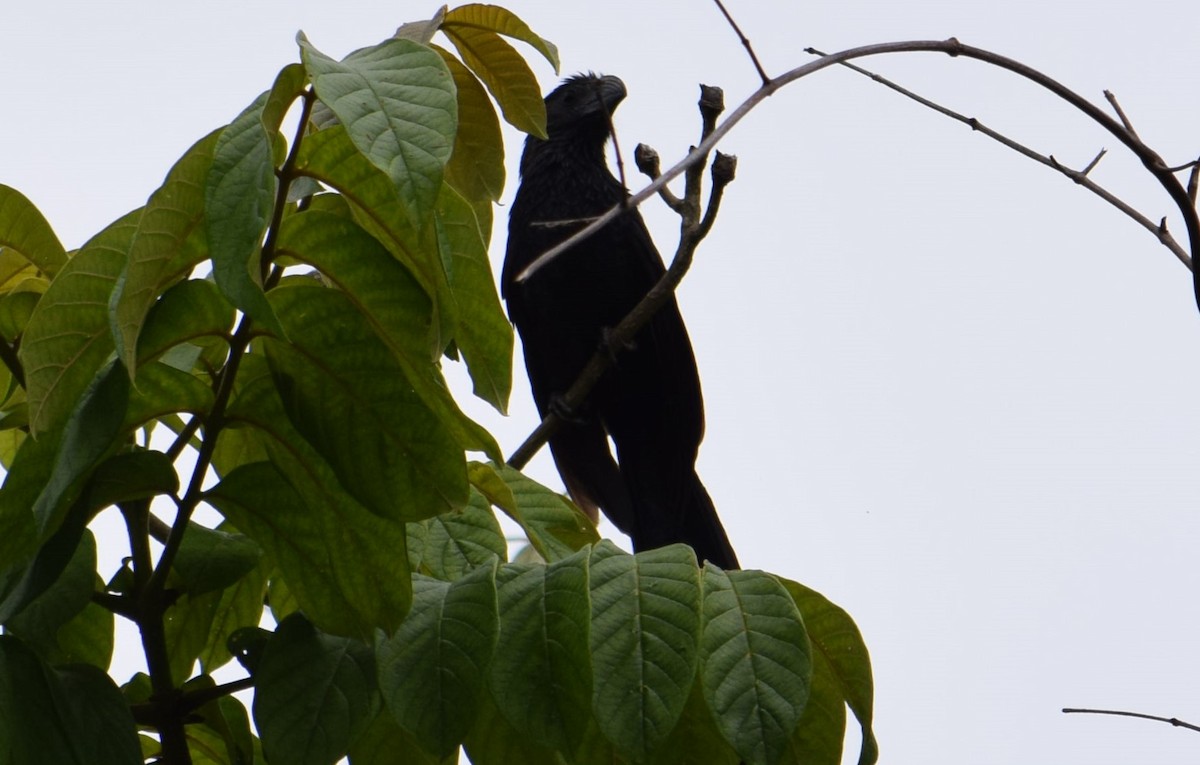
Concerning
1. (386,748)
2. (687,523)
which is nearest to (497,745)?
(386,748)

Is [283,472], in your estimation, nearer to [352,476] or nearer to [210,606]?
[352,476]

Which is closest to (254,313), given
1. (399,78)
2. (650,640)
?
(399,78)

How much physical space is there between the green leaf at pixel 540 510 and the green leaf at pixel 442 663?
14.6 inches

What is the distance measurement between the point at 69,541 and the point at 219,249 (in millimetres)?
329

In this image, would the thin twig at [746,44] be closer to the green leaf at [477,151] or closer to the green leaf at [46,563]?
the green leaf at [477,151]

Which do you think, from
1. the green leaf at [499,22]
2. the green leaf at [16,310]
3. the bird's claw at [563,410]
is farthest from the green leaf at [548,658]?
the bird's claw at [563,410]

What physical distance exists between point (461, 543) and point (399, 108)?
657mm

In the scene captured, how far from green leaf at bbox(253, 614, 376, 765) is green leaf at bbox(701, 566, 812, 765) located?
1.03 feet

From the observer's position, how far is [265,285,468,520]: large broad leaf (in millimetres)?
1093

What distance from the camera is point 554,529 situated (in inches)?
66.1

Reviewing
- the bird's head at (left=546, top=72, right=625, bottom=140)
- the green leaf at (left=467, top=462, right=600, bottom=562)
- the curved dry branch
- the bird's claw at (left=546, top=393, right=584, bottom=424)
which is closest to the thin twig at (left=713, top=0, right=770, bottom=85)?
the curved dry branch

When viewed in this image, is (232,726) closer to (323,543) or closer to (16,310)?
(323,543)

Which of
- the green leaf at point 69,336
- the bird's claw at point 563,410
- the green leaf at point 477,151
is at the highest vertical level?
the green leaf at point 477,151

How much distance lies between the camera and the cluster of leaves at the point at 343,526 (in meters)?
1.03
